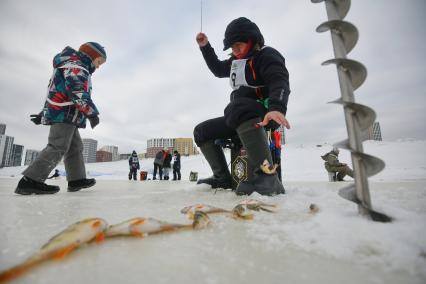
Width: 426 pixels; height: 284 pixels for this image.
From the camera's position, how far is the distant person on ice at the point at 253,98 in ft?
5.45

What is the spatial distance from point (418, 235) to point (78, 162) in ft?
10.3

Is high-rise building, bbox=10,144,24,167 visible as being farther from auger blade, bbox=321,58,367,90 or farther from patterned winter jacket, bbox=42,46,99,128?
auger blade, bbox=321,58,367,90

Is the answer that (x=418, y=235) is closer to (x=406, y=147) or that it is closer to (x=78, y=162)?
(x=78, y=162)

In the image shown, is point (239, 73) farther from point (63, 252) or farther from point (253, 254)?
point (63, 252)

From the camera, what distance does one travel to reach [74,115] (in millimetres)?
2561

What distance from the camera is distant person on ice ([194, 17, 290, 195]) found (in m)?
1.66

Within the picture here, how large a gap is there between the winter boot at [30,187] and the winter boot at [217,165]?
5.31ft

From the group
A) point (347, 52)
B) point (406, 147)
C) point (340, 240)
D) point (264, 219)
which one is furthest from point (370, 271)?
point (406, 147)

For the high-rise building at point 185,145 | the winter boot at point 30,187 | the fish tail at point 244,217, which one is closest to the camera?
the fish tail at point 244,217

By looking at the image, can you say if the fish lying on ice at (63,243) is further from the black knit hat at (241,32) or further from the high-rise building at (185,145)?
the high-rise building at (185,145)

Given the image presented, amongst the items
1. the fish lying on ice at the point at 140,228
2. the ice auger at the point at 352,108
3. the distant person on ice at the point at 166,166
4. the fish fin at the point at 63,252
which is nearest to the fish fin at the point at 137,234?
the fish lying on ice at the point at 140,228

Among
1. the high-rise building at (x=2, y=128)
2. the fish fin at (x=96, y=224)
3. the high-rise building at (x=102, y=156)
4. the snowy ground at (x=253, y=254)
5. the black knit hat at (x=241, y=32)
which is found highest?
the high-rise building at (x=2, y=128)

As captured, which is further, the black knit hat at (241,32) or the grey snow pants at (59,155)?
the grey snow pants at (59,155)

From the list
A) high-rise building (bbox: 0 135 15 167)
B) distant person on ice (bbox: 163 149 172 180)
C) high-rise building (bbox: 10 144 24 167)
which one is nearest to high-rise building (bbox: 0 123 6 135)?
high-rise building (bbox: 0 135 15 167)
